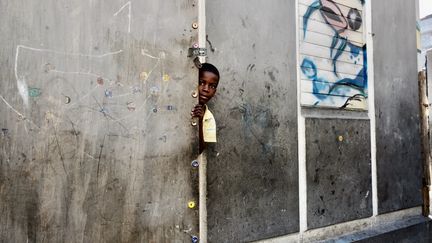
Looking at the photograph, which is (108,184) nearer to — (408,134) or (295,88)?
(295,88)

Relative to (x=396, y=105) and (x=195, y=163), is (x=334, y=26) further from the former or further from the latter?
(x=195, y=163)

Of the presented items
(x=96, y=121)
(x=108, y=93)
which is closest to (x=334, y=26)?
(x=108, y=93)

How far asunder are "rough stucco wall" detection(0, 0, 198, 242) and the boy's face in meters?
0.07

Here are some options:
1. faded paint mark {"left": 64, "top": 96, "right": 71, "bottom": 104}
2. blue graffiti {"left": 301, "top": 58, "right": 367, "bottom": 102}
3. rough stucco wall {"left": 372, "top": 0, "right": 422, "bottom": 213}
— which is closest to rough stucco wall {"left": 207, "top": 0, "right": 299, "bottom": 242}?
blue graffiti {"left": 301, "top": 58, "right": 367, "bottom": 102}

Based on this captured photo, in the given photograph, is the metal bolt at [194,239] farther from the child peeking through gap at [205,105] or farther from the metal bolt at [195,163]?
the child peeking through gap at [205,105]

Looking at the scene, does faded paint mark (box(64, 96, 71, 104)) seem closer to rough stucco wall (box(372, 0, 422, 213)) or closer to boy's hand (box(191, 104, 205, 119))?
boy's hand (box(191, 104, 205, 119))

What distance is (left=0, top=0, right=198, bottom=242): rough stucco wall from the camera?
6.97 ft

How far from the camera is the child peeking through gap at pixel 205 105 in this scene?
2729 millimetres

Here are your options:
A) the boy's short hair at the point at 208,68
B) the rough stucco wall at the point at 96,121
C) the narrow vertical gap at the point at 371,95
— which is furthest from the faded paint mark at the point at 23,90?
the narrow vertical gap at the point at 371,95

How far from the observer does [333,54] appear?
3844 millimetres

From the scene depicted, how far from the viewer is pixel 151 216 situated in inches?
100

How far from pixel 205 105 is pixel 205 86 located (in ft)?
0.48

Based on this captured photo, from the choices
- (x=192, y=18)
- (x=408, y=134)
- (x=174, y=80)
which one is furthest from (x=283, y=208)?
(x=408, y=134)

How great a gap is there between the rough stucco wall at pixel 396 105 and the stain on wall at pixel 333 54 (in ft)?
0.95
